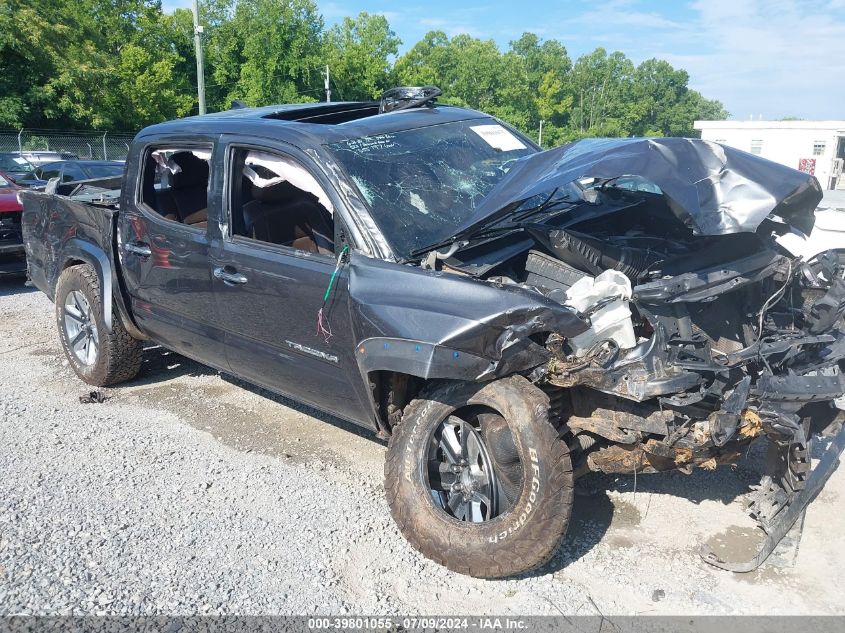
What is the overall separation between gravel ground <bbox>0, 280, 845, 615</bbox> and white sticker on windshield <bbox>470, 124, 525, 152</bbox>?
2.08 m

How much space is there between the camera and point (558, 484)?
2.86 m

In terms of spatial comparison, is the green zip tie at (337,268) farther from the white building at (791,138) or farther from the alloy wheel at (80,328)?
the white building at (791,138)

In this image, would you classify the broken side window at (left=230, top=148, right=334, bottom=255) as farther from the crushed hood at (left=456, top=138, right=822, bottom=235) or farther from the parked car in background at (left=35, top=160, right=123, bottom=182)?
the parked car in background at (left=35, top=160, right=123, bottom=182)

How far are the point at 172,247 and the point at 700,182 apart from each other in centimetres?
302

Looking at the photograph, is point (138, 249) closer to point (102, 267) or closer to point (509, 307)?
point (102, 267)

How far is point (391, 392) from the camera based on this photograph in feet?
11.2

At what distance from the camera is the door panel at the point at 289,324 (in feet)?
11.4

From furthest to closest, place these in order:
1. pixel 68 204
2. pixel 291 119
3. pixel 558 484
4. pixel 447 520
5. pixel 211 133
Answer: pixel 68 204 → pixel 291 119 → pixel 211 133 → pixel 447 520 → pixel 558 484

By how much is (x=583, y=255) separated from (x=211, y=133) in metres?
2.33

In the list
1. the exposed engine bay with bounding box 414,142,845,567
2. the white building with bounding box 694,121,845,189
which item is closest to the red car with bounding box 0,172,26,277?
the exposed engine bay with bounding box 414,142,845,567

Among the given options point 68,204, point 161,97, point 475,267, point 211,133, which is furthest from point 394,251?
point 161,97

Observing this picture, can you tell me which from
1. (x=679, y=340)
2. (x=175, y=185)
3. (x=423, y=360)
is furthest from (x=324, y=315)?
(x=175, y=185)

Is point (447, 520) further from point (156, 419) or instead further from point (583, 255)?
point (156, 419)

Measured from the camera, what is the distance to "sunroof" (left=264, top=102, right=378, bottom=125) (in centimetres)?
451
